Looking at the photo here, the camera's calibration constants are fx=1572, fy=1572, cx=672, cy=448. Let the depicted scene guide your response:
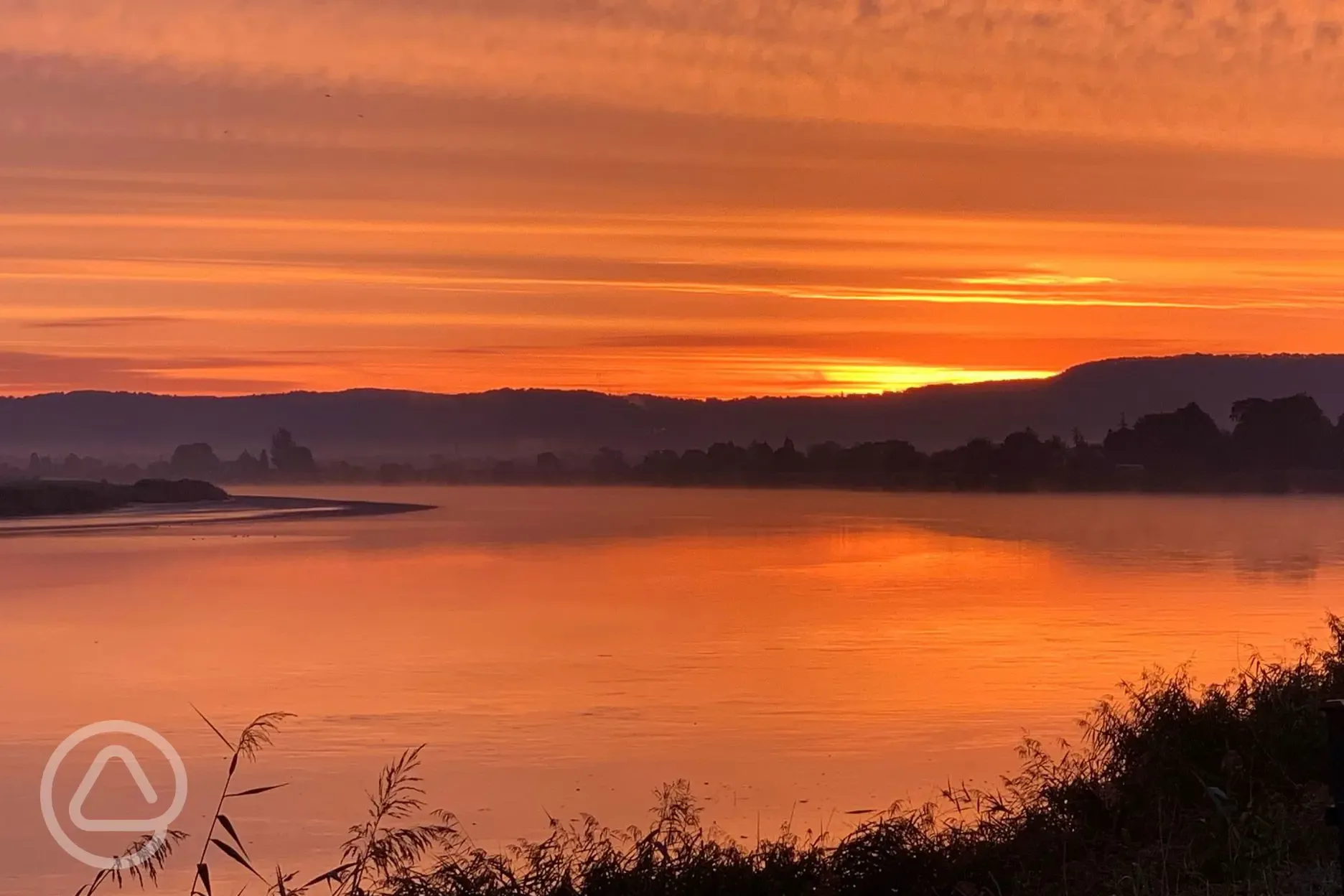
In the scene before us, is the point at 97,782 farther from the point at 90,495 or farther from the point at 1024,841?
the point at 90,495

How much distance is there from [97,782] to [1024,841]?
251 inches

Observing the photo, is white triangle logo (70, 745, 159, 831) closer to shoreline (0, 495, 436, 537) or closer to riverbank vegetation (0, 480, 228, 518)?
shoreline (0, 495, 436, 537)

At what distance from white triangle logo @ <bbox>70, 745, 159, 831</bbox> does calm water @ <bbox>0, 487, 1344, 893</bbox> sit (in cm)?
11

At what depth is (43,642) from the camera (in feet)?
59.5

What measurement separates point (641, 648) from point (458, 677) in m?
2.77

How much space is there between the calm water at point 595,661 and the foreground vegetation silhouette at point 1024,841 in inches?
30.2

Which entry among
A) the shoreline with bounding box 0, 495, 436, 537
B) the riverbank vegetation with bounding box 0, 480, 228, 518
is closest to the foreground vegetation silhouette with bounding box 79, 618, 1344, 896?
the shoreline with bounding box 0, 495, 436, 537

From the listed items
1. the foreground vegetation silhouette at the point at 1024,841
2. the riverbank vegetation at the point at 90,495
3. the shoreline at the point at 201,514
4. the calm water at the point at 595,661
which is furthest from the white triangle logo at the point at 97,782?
the riverbank vegetation at the point at 90,495

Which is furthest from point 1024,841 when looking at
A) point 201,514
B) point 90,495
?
point 90,495

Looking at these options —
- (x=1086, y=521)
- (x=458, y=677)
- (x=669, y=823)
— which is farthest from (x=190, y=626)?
(x=1086, y=521)

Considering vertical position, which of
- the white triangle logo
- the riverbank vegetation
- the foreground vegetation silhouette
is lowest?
the white triangle logo

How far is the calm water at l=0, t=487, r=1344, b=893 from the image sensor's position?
35.3ft

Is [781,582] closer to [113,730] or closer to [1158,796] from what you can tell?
[113,730]

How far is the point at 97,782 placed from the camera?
1096 centimetres
